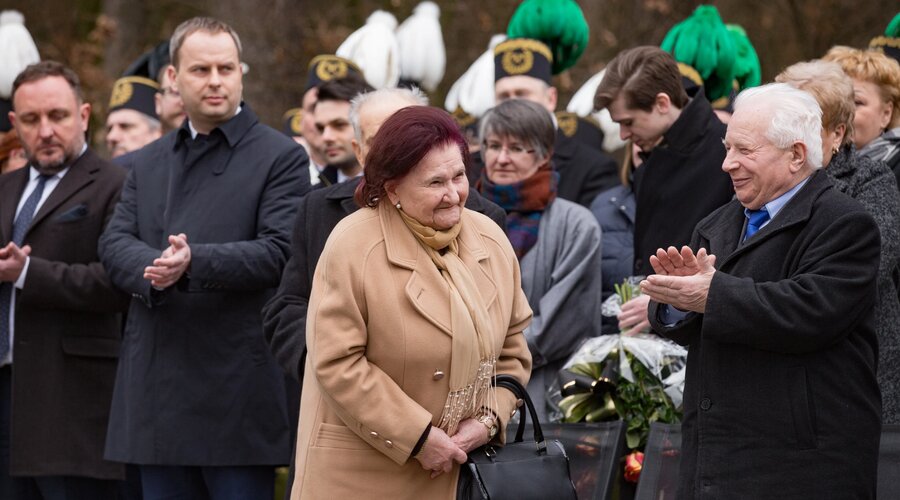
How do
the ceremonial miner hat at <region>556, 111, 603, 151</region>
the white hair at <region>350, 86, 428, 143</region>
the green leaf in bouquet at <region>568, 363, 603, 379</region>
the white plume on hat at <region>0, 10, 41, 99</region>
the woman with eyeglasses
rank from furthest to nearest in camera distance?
1. the ceremonial miner hat at <region>556, 111, 603, 151</region>
2. the white plume on hat at <region>0, 10, 41, 99</region>
3. the woman with eyeglasses
4. the green leaf in bouquet at <region>568, 363, 603, 379</region>
5. the white hair at <region>350, 86, 428, 143</region>

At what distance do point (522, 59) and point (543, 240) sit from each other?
93.3 inches

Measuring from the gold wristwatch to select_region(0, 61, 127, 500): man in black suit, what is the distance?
7.89 ft

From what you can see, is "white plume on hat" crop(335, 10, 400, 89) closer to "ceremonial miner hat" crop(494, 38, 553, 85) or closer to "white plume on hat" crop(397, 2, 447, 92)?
"white plume on hat" crop(397, 2, 447, 92)

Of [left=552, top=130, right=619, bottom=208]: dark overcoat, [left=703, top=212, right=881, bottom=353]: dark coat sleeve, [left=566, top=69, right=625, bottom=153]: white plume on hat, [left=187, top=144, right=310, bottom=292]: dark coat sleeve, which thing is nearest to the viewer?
[left=703, top=212, right=881, bottom=353]: dark coat sleeve

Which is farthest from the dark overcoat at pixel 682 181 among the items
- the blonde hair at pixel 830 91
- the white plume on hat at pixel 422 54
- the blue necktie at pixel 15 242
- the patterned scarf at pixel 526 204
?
the white plume on hat at pixel 422 54

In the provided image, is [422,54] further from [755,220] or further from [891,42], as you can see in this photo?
[755,220]

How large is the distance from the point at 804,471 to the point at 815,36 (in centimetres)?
998

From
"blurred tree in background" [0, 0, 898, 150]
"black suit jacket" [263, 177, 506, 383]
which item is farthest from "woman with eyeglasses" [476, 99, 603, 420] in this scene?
"blurred tree in background" [0, 0, 898, 150]

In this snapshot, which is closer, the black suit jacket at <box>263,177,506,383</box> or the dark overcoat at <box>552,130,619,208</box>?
the black suit jacket at <box>263,177,506,383</box>

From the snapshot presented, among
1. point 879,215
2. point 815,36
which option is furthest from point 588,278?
point 815,36

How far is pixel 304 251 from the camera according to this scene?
4.69m

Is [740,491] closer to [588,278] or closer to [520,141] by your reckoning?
[588,278]

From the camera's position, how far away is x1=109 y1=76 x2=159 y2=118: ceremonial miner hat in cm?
827

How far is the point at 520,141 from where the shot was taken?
5.61 m
